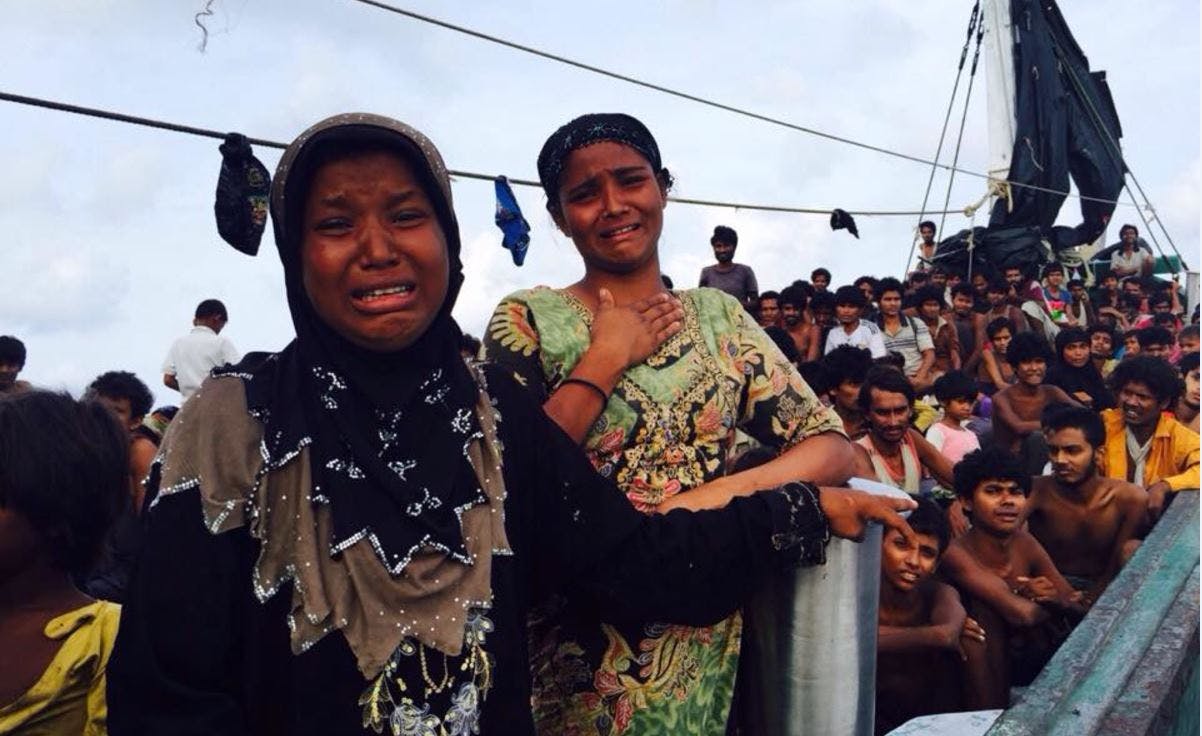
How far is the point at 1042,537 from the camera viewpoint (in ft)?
15.6

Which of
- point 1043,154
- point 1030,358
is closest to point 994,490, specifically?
point 1030,358

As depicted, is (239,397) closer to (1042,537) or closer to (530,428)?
(530,428)

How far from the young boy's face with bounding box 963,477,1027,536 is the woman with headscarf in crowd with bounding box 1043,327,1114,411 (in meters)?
3.65

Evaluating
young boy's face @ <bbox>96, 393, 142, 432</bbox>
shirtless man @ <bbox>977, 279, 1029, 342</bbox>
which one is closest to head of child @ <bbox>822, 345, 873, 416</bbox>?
young boy's face @ <bbox>96, 393, 142, 432</bbox>

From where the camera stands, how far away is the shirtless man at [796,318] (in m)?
8.36

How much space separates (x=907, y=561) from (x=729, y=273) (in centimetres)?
561

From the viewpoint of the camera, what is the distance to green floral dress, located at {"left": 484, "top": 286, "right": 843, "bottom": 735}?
1711 mm

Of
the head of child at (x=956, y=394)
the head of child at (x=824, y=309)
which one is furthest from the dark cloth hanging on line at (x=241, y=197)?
the head of child at (x=824, y=309)

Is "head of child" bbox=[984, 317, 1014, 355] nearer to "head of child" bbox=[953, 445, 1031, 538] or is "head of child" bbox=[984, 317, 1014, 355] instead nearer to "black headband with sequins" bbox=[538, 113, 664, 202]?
"head of child" bbox=[953, 445, 1031, 538]

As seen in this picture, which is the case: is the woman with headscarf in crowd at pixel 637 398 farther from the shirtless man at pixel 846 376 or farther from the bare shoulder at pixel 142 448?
the shirtless man at pixel 846 376

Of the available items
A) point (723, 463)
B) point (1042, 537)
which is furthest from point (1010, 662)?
point (723, 463)

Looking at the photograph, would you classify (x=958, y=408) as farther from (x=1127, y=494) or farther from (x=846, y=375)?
(x=1127, y=494)

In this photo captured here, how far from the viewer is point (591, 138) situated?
181 cm

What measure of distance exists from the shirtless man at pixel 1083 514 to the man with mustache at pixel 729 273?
13.4 feet
